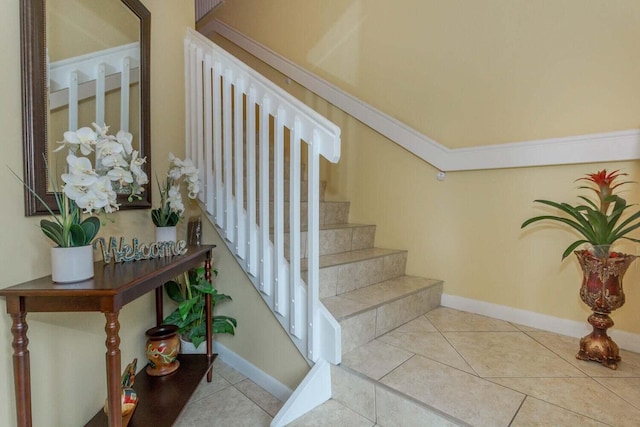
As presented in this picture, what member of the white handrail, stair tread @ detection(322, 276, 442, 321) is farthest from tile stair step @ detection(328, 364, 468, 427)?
stair tread @ detection(322, 276, 442, 321)

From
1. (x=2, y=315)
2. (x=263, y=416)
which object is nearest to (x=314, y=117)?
(x=2, y=315)

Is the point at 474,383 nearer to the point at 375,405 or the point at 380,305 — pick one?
the point at 375,405

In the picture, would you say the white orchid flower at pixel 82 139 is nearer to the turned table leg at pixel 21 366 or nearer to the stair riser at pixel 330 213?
the turned table leg at pixel 21 366

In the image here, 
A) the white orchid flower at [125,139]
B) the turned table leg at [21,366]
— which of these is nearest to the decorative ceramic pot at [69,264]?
the turned table leg at [21,366]

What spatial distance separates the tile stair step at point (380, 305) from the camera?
142 cm

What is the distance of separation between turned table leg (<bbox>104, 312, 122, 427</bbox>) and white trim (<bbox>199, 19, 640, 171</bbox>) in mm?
1796

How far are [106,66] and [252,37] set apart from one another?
7.25 ft

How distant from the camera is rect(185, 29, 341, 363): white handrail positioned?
133 centimetres

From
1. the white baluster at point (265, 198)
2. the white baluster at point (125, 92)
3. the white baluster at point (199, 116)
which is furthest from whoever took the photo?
the white baluster at point (199, 116)

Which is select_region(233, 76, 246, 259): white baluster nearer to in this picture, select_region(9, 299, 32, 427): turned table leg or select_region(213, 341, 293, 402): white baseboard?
select_region(213, 341, 293, 402): white baseboard

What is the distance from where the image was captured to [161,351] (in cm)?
146

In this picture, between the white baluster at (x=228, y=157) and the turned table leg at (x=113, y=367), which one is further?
the white baluster at (x=228, y=157)

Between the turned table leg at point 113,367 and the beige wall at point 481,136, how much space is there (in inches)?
67.0

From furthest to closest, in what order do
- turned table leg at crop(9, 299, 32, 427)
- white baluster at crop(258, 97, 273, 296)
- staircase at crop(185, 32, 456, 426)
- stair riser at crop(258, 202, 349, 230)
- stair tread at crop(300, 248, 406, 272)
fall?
stair riser at crop(258, 202, 349, 230) → stair tread at crop(300, 248, 406, 272) → white baluster at crop(258, 97, 273, 296) → staircase at crop(185, 32, 456, 426) → turned table leg at crop(9, 299, 32, 427)
